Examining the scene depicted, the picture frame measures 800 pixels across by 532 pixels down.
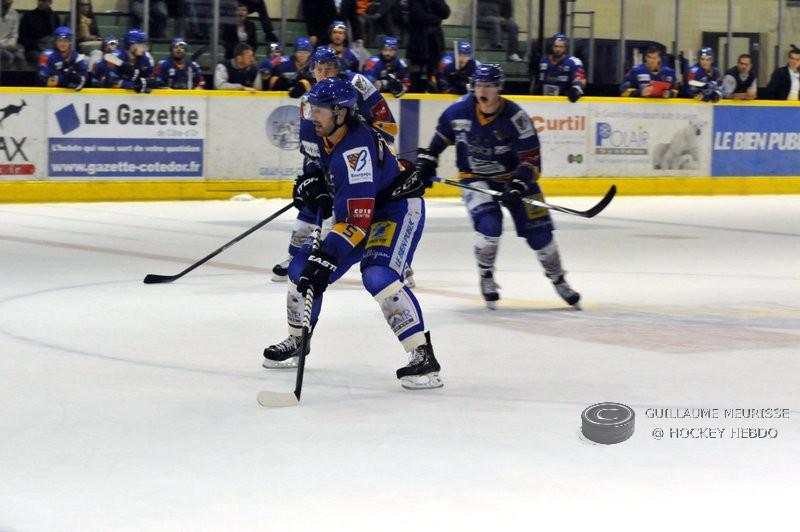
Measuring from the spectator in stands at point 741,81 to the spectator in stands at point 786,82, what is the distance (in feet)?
1.97

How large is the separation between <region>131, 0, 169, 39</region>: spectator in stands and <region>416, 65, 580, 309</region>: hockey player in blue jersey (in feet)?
26.3

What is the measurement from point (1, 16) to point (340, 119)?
9.82 m

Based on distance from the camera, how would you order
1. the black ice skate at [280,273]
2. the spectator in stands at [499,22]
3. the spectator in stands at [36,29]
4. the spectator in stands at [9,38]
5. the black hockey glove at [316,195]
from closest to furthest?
A: the black hockey glove at [316,195] < the black ice skate at [280,273] < the spectator in stands at [9,38] < the spectator in stands at [36,29] < the spectator in stands at [499,22]

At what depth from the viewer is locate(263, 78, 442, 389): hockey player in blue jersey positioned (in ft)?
18.7

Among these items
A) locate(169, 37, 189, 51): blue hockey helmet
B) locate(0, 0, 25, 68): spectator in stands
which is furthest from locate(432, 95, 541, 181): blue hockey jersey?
locate(0, 0, 25, 68): spectator in stands

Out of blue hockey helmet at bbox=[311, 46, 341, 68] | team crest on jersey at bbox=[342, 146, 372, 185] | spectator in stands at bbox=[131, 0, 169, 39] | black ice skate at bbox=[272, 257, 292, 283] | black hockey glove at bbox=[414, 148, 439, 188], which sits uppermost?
spectator in stands at bbox=[131, 0, 169, 39]

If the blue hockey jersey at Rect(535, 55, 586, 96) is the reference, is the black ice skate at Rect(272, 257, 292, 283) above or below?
below

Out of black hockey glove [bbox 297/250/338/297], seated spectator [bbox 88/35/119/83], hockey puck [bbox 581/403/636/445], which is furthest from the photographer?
seated spectator [bbox 88/35/119/83]

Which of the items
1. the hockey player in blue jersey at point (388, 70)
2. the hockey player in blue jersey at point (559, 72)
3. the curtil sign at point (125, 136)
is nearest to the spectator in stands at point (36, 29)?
the curtil sign at point (125, 136)

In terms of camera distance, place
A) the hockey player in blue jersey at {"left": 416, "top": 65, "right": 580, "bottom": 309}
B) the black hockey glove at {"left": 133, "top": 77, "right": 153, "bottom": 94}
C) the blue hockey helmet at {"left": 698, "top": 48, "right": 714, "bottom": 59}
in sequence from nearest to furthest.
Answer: the hockey player in blue jersey at {"left": 416, "top": 65, "right": 580, "bottom": 309} → the black hockey glove at {"left": 133, "top": 77, "right": 153, "bottom": 94} → the blue hockey helmet at {"left": 698, "top": 48, "right": 714, "bottom": 59}

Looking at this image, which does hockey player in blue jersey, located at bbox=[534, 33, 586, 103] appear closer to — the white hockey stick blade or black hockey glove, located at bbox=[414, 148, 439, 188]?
black hockey glove, located at bbox=[414, 148, 439, 188]

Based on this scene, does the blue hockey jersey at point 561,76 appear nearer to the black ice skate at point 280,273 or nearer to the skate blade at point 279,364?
the black ice skate at point 280,273

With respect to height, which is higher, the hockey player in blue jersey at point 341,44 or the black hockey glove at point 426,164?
the hockey player in blue jersey at point 341,44

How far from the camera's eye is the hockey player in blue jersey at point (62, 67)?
1395 centimetres
